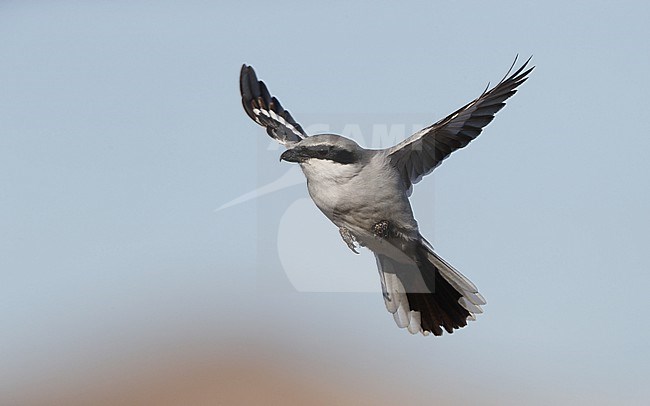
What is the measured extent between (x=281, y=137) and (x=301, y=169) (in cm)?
103

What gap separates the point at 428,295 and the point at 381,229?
2.80 feet

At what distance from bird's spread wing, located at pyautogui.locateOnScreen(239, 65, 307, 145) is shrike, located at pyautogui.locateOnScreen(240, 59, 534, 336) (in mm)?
155

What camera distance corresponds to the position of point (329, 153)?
446cm

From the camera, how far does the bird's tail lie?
5148mm

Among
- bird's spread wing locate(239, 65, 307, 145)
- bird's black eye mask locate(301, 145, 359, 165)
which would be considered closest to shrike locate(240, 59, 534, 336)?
bird's black eye mask locate(301, 145, 359, 165)

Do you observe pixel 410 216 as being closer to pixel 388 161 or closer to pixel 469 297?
pixel 388 161

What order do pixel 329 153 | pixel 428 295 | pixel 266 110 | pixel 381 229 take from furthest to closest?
1. pixel 266 110
2. pixel 428 295
3. pixel 381 229
4. pixel 329 153

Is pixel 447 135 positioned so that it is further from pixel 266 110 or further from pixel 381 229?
pixel 266 110

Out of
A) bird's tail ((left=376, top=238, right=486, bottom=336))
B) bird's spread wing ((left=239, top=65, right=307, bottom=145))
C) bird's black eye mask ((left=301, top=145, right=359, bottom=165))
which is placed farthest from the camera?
bird's spread wing ((left=239, top=65, right=307, bottom=145))

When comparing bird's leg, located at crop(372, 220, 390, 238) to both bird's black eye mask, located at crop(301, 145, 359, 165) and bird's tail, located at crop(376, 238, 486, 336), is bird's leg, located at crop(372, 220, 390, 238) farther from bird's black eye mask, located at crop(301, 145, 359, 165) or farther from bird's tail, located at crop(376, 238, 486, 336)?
bird's tail, located at crop(376, 238, 486, 336)

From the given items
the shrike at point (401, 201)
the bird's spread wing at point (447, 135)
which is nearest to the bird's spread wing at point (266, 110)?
the shrike at point (401, 201)

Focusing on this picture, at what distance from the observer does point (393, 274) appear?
526 cm

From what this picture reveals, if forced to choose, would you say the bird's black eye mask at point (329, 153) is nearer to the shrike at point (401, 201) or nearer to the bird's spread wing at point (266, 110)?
the shrike at point (401, 201)

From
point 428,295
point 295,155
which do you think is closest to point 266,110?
point 295,155
